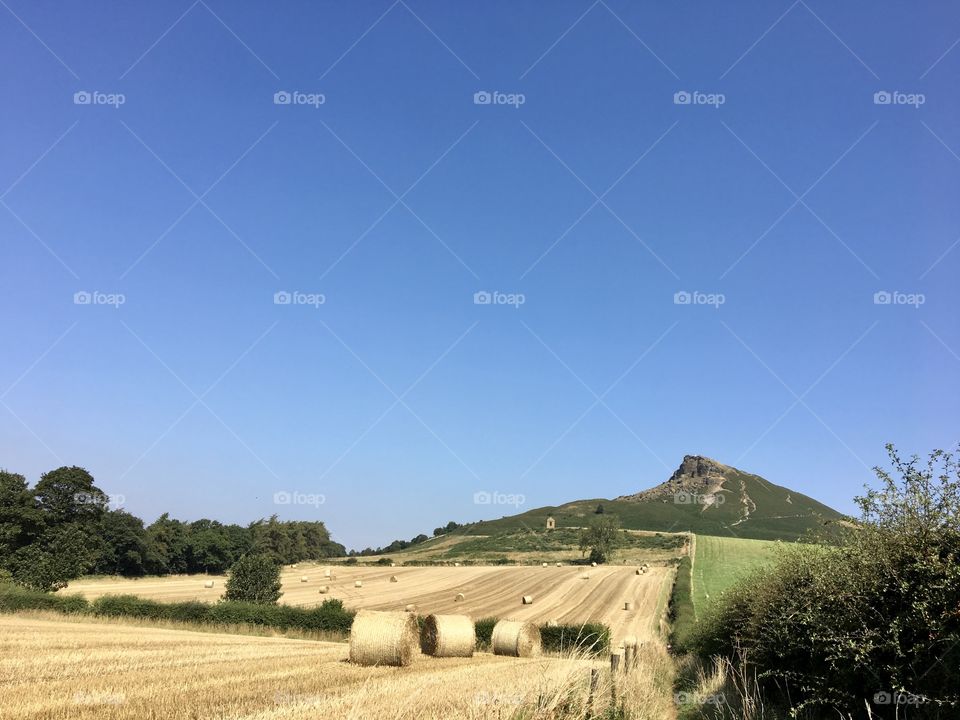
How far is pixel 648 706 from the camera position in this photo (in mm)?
10484

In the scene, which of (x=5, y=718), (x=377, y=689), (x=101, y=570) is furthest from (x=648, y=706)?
(x=101, y=570)

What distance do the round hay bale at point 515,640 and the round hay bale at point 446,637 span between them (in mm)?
2306

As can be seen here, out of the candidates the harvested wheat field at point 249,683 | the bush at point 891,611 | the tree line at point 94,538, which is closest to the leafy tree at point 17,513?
the tree line at point 94,538

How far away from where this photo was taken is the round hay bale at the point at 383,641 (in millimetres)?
20578

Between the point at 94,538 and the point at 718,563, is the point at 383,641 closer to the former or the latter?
the point at 718,563

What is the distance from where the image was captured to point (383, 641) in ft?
67.8

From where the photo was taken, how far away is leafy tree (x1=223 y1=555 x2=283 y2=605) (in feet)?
154

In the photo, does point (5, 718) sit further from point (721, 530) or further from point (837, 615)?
point (721, 530)

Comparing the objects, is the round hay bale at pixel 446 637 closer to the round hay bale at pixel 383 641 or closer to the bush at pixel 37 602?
the round hay bale at pixel 383 641

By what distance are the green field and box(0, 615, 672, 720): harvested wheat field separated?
28.0 meters

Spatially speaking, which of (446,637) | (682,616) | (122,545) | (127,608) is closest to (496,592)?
(682,616)

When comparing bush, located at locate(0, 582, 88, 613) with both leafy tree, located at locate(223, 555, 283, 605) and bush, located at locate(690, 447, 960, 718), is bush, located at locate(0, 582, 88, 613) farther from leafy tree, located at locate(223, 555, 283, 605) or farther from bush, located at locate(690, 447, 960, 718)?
bush, located at locate(690, 447, 960, 718)

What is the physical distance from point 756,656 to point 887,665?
7637 mm

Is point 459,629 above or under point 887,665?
under
